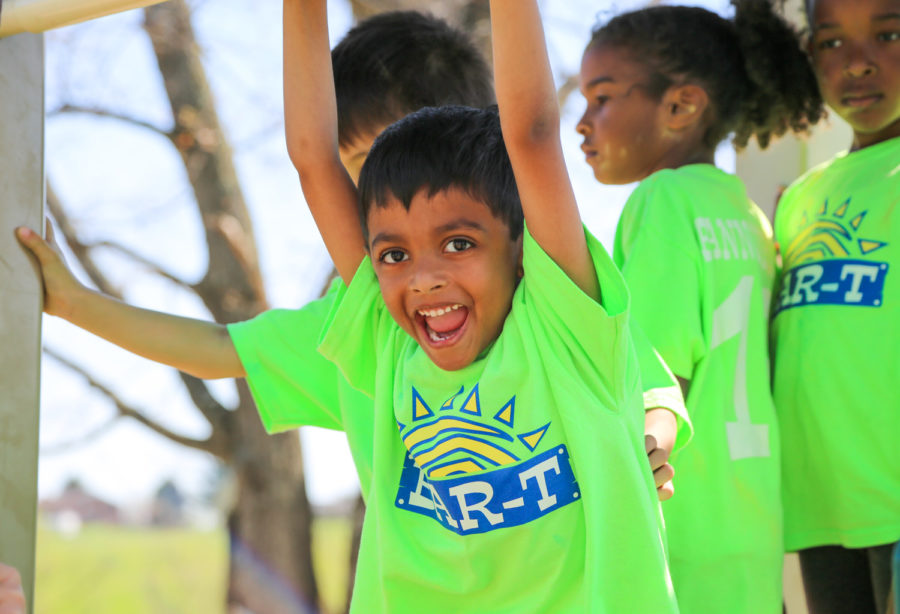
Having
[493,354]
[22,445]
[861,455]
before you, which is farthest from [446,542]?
[861,455]

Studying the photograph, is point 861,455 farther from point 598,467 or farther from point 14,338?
point 14,338

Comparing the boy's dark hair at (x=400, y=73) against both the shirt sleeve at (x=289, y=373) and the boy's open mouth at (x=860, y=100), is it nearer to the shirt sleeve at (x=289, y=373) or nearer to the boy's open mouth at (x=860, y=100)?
the shirt sleeve at (x=289, y=373)

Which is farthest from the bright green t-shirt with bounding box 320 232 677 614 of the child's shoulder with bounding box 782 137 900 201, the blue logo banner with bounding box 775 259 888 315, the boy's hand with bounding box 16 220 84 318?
the child's shoulder with bounding box 782 137 900 201

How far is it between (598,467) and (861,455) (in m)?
0.87

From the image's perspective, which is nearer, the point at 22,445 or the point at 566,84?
the point at 22,445

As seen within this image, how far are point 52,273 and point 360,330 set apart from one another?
0.55 metres

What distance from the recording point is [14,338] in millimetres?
1596

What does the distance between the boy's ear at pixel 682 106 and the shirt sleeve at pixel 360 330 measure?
3.21ft

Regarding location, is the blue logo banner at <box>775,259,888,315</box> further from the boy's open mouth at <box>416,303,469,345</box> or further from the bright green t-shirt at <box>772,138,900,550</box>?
the boy's open mouth at <box>416,303,469,345</box>

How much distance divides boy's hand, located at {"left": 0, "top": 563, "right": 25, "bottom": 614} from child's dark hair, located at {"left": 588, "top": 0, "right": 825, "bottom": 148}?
5.26ft

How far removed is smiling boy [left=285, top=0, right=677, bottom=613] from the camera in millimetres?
1372

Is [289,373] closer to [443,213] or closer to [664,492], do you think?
[443,213]

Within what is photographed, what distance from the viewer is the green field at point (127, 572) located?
23.6 feet

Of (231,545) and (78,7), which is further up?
(78,7)
